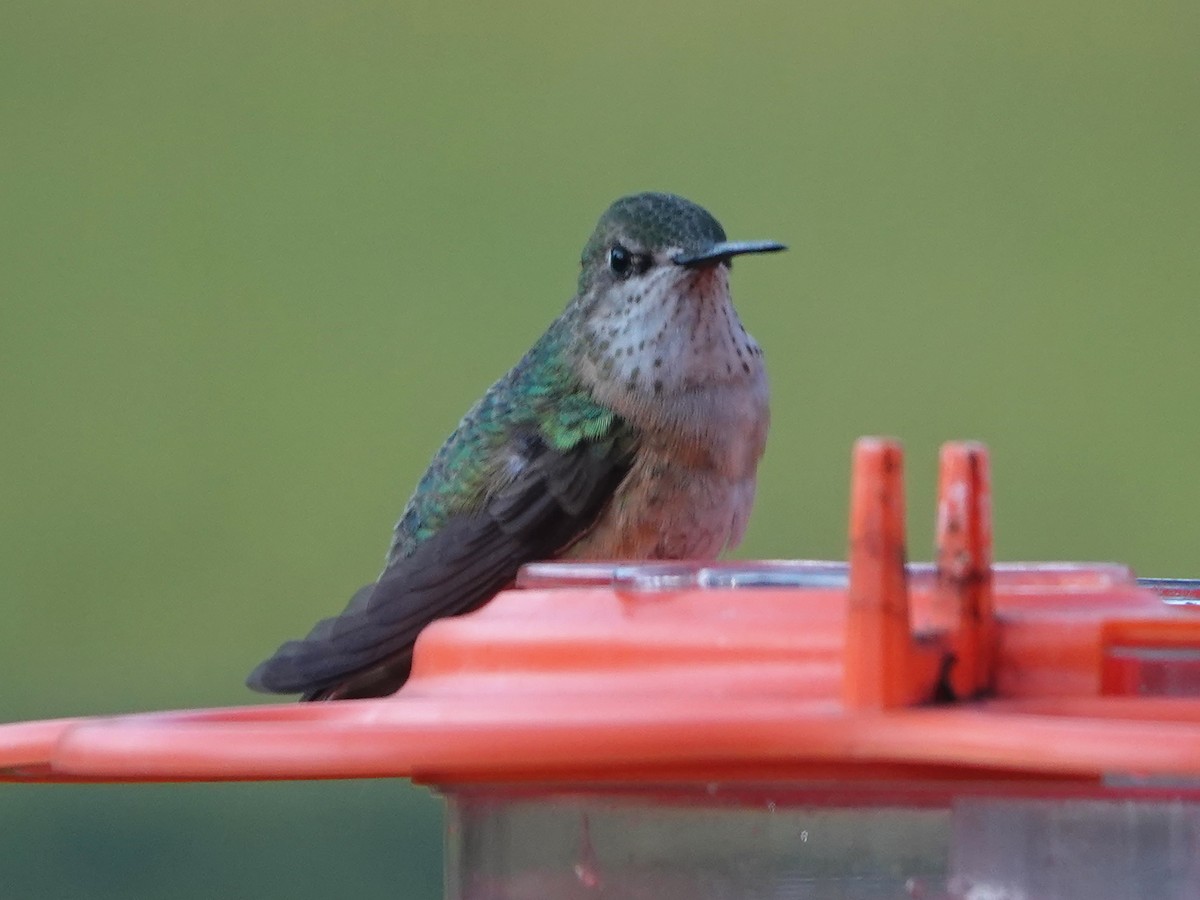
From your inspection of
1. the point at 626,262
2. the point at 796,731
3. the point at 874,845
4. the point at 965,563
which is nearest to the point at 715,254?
the point at 626,262

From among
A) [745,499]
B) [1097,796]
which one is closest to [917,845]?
[1097,796]

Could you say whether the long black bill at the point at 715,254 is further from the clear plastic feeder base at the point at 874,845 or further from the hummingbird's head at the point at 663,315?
the clear plastic feeder base at the point at 874,845

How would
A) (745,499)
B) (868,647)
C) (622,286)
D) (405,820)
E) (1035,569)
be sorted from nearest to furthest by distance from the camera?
(868,647)
(1035,569)
(745,499)
(622,286)
(405,820)

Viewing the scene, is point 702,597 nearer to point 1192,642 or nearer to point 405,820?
point 1192,642

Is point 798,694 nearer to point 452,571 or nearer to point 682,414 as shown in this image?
point 452,571

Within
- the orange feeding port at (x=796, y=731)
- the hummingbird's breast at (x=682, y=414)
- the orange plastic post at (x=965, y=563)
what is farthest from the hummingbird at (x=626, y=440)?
the orange plastic post at (x=965, y=563)

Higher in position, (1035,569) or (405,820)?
(1035,569)

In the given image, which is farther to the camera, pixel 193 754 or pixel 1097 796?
pixel 1097 796
